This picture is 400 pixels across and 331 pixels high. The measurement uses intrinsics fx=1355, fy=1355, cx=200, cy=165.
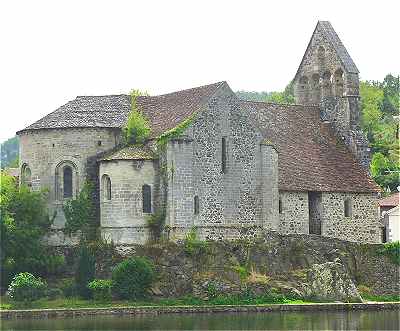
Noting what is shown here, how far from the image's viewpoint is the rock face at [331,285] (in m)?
73.6

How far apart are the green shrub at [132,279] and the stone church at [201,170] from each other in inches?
138

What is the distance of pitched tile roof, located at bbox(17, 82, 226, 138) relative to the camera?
77438mm

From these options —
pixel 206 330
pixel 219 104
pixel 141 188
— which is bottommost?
pixel 206 330

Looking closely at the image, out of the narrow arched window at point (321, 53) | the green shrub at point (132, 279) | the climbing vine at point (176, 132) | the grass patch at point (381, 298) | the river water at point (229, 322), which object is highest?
the narrow arched window at point (321, 53)

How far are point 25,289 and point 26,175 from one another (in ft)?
37.0

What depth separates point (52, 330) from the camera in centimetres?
5878

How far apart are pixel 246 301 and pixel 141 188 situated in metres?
9.14

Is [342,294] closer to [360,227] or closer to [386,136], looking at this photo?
[360,227]

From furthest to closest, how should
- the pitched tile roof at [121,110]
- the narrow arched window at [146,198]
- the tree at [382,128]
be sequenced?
the tree at [382,128] → the pitched tile roof at [121,110] → the narrow arched window at [146,198]

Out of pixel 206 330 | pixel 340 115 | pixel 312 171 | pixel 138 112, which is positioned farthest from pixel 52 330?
pixel 340 115

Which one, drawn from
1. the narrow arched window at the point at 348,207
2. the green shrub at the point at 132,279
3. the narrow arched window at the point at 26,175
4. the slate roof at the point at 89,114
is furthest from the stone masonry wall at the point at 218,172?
the narrow arched window at the point at 26,175

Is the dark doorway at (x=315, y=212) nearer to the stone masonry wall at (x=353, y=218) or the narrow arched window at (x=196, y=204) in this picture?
the stone masonry wall at (x=353, y=218)

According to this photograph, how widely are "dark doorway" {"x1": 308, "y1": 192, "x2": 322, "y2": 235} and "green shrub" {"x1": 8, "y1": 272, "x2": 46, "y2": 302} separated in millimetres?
19698

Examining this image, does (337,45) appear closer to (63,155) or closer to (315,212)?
(315,212)
